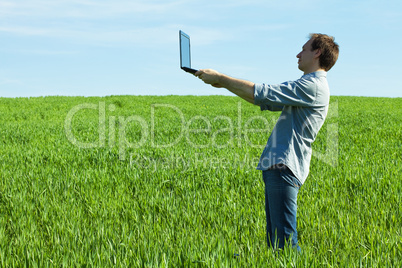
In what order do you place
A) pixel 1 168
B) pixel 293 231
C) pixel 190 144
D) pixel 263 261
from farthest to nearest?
pixel 190 144, pixel 1 168, pixel 293 231, pixel 263 261

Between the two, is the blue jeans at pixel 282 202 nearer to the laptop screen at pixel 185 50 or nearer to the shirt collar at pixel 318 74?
the shirt collar at pixel 318 74

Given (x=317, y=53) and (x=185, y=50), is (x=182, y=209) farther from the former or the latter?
(x=317, y=53)

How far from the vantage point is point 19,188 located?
19.8 ft

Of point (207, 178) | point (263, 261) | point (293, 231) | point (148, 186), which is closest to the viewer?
point (263, 261)

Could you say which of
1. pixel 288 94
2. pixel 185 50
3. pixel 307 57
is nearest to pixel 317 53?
pixel 307 57

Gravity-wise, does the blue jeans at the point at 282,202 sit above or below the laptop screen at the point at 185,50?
below

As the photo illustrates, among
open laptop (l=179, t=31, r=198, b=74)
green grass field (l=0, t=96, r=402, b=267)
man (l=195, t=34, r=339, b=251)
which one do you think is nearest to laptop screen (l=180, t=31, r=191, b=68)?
open laptop (l=179, t=31, r=198, b=74)

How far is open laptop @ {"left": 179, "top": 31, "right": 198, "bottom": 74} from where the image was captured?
10.6 ft

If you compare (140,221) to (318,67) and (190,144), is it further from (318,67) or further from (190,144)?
(190,144)

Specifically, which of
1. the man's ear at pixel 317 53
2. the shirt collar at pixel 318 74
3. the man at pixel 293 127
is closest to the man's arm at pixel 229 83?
the man at pixel 293 127

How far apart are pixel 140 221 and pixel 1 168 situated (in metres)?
4.51

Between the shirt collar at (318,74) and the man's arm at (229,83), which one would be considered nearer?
the man's arm at (229,83)

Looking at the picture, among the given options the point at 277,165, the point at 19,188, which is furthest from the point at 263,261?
the point at 19,188

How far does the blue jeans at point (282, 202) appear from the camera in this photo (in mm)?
3145
